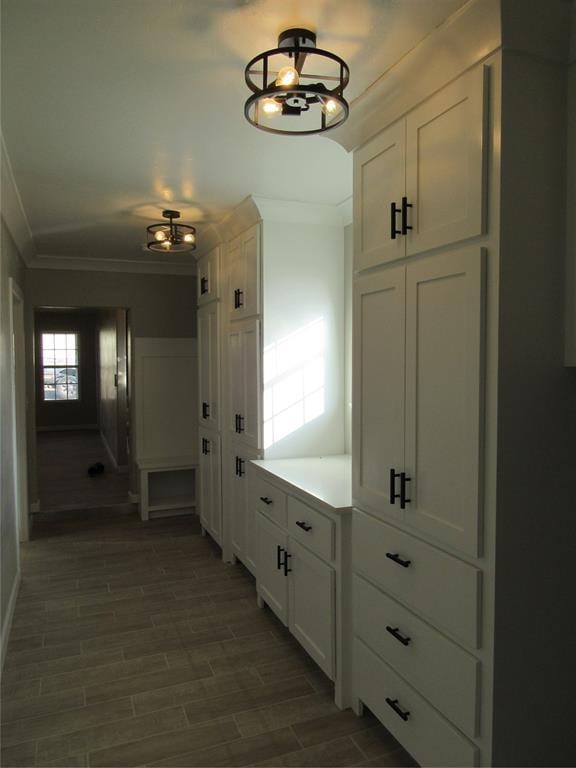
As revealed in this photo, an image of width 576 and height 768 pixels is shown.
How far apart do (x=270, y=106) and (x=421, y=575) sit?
161 cm

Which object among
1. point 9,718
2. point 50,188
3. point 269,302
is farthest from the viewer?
point 269,302

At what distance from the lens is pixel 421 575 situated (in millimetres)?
1895

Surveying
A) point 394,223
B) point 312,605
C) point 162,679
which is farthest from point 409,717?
point 394,223

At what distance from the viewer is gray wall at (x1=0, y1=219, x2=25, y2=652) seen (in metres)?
3.10

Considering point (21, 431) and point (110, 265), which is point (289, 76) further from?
point (110, 265)

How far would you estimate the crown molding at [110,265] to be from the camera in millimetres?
5141

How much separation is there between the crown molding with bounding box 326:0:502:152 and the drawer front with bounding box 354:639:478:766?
2017 mm

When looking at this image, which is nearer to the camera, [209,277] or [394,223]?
[394,223]

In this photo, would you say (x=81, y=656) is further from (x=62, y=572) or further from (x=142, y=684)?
(x=62, y=572)

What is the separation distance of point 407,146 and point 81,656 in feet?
9.44

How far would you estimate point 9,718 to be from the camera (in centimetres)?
242

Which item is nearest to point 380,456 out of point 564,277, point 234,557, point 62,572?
point 564,277

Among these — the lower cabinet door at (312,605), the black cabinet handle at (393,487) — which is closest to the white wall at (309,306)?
the lower cabinet door at (312,605)

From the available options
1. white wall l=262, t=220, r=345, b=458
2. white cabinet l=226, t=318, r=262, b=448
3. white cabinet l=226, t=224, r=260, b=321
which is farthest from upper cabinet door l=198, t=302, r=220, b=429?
white wall l=262, t=220, r=345, b=458
